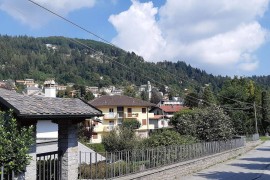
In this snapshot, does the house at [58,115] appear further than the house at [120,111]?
No

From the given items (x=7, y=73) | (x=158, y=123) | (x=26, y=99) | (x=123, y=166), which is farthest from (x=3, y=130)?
(x=7, y=73)

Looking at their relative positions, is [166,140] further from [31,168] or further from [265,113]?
[265,113]

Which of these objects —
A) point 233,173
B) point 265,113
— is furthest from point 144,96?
point 233,173

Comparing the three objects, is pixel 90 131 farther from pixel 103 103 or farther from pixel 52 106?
pixel 52 106

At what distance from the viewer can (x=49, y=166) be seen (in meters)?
11.1

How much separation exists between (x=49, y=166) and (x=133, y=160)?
404 cm

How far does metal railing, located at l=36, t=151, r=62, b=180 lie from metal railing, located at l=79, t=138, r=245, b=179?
110 centimetres

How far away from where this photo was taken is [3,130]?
343 inches

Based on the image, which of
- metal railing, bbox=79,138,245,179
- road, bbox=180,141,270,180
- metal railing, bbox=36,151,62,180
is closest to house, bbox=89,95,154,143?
road, bbox=180,141,270,180

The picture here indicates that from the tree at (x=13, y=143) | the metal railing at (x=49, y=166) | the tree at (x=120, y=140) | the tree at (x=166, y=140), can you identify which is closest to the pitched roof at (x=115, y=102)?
the tree at (x=120, y=140)

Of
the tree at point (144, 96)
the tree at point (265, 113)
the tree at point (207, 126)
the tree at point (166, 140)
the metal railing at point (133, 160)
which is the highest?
the tree at point (144, 96)

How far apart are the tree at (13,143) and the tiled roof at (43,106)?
317mm

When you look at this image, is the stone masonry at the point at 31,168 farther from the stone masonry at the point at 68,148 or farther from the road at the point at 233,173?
the road at the point at 233,173

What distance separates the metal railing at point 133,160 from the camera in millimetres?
12789
